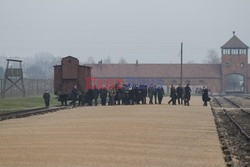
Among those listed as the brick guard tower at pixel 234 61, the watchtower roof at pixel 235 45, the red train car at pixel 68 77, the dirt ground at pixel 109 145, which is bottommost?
the dirt ground at pixel 109 145

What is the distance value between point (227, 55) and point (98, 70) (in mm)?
26487

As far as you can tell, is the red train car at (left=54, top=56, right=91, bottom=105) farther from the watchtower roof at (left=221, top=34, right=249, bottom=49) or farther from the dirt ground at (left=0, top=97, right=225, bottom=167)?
the watchtower roof at (left=221, top=34, right=249, bottom=49)

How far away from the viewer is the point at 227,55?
98250mm

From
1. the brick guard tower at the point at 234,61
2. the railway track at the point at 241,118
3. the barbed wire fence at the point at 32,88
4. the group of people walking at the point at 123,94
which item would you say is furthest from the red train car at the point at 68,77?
the brick guard tower at the point at 234,61

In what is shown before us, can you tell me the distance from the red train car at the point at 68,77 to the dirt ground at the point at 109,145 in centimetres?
1925

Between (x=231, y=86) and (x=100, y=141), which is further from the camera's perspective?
(x=231, y=86)

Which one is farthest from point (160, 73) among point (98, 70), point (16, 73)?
point (16, 73)

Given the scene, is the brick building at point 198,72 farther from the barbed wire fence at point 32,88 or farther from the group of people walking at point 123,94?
the group of people walking at point 123,94

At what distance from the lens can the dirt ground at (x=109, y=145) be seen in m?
11.0

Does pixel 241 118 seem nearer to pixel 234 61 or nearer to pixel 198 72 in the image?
pixel 234 61

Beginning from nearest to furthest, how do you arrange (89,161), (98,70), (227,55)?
(89,161) → (227,55) → (98,70)

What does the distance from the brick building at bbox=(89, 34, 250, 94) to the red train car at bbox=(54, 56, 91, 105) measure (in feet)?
181

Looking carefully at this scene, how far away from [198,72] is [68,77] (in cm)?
6564

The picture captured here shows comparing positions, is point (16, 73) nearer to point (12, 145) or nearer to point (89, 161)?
point (12, 145)
